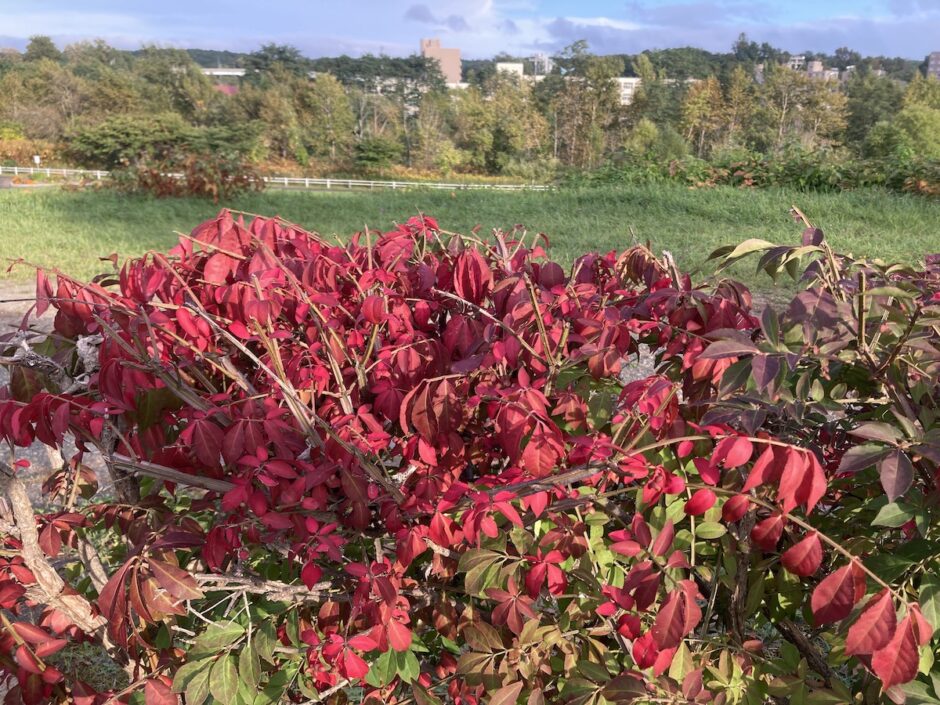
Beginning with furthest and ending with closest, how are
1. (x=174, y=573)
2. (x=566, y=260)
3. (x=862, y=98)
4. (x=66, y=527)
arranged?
(x=862, y=98), (x=566, y=260), (x=66, y=527), (x=174, y=573)

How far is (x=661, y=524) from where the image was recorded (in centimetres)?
110

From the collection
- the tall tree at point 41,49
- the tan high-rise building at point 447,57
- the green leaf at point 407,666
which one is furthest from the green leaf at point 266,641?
the tan high-rise building at point 447,57

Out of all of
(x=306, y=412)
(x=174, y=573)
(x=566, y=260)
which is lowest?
(x=566, y=260)

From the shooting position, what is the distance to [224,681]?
1104 millimetres

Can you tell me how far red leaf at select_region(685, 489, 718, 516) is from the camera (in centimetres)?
97

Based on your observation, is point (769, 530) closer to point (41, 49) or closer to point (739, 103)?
point (739, 103)

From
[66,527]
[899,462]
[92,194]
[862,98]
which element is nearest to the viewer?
[899,462]

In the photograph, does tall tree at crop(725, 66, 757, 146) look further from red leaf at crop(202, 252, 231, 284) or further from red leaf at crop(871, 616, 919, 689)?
red leaf at crop(871, 616, 919, 689)

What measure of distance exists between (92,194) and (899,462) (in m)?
11.6

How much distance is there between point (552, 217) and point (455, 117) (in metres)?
42.0

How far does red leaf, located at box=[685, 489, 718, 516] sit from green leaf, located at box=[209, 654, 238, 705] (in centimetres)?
73

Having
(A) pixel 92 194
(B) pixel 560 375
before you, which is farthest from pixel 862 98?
(B) pixel 560 375

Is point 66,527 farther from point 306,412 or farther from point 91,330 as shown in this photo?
point 306,412

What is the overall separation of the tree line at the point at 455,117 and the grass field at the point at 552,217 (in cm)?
2130
